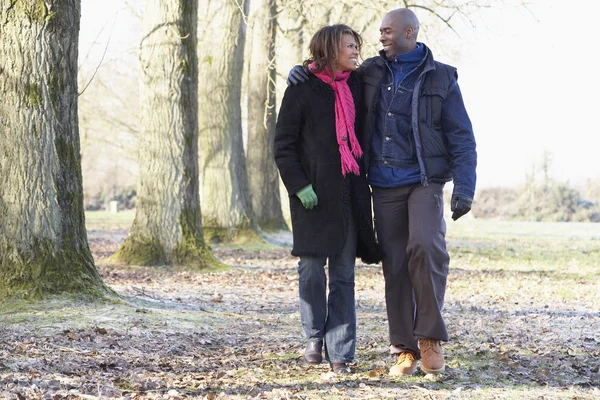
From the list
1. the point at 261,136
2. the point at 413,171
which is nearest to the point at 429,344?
the point at 413,171

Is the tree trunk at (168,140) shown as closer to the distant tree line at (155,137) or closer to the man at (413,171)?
the distant tree line at (155,137)

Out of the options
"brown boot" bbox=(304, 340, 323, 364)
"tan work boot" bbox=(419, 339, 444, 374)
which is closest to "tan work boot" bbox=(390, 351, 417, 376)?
"tan work boot" bbox=(419, 339, 444, 374)

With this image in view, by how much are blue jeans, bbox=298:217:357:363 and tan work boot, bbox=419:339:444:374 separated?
437 millimetres

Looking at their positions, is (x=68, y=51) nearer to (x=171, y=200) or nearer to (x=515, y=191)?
(x=171, y=200)

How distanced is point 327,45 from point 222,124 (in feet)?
42.2

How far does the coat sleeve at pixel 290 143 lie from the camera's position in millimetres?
5469

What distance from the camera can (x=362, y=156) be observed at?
5555mm

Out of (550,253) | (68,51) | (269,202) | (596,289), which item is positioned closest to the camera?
(68,51)

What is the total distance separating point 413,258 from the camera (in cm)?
548

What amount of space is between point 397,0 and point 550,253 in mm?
7695

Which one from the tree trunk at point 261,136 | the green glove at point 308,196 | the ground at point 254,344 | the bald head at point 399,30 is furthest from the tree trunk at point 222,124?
the green glove at point 308,196

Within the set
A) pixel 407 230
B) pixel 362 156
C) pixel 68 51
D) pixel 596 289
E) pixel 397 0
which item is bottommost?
pixel 596 289

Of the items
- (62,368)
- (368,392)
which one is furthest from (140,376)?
(368,392)

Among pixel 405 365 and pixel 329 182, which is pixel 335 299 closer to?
pixel 405 365
